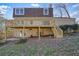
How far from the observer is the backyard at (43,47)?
9.70 ft

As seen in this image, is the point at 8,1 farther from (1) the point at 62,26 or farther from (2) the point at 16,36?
(1) the point at 62,26

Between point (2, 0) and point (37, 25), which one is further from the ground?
point (2, 0)

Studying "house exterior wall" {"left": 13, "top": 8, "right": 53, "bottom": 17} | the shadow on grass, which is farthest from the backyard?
"house exterior wall" {"left": 13, "top": 8, "right": 53, "bottom": 17}

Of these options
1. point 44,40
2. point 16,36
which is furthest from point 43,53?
point 16,36

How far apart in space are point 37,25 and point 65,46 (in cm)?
38

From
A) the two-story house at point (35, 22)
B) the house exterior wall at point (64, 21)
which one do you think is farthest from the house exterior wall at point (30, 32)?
the house exterior wall at point (64, 21)

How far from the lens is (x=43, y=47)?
2969mm

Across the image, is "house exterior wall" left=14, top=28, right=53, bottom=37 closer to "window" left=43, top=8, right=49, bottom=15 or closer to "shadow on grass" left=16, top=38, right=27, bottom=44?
"shadow on grass" left=16, top=38, right=27, bottom=44

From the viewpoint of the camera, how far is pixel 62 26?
3.01 m

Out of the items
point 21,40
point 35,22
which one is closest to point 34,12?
point 35,22

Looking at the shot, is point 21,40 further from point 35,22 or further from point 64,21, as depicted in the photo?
point 64,21

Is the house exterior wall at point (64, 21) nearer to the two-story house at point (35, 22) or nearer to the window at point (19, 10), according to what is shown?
the two-story house at point (35, 22)

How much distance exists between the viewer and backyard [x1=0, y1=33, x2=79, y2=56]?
116 inches

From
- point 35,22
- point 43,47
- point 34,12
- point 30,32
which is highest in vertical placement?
point 34,12
